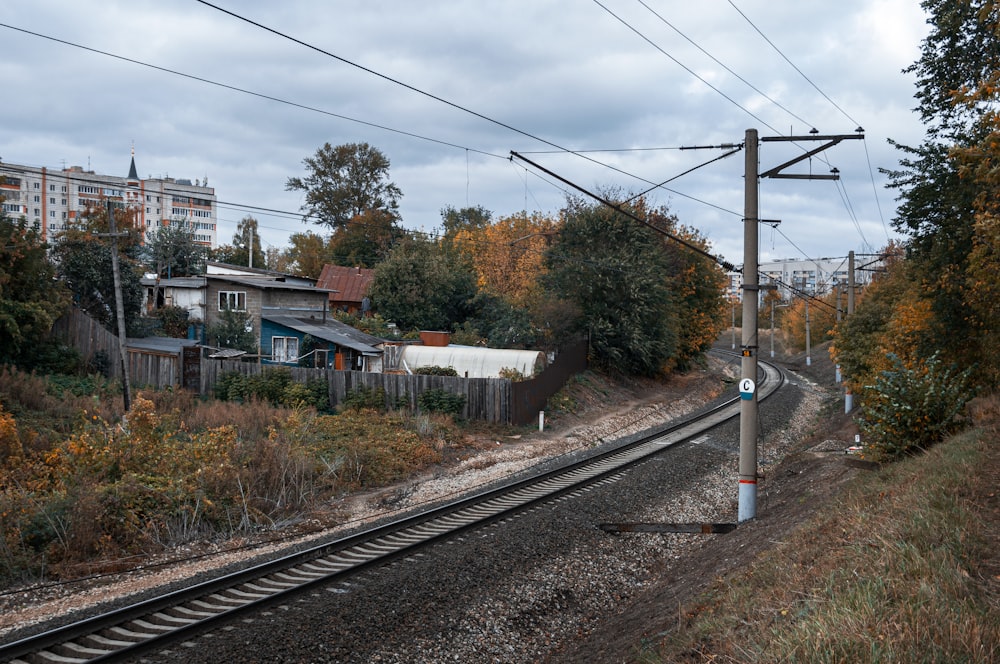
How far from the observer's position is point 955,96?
995 cm

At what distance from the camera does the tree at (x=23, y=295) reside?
2970cm

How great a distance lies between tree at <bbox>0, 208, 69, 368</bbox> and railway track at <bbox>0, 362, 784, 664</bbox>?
23.9 meters

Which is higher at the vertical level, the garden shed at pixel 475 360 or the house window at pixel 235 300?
the house window at pixel 235 300

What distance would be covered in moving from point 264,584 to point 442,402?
16711mm

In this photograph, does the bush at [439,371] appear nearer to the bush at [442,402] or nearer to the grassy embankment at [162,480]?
the bush at [442,402]

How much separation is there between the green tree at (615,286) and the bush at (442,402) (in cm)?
1198

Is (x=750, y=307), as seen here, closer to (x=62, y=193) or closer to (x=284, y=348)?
(x=284, y=348)

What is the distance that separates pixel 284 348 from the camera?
40.7m

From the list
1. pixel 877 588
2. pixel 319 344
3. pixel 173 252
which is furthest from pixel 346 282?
pixel 877 588

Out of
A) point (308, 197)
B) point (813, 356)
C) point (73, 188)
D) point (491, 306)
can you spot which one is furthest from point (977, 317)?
point (73, 188)

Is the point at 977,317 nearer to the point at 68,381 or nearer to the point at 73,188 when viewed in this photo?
the point at 68,381

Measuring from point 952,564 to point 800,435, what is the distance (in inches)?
956

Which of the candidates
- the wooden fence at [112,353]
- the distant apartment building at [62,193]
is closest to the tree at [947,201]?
the wooden fence at [112,353]

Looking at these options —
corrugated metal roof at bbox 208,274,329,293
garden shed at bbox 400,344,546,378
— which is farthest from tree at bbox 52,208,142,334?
garden shed at bbox 400,344,546,378
